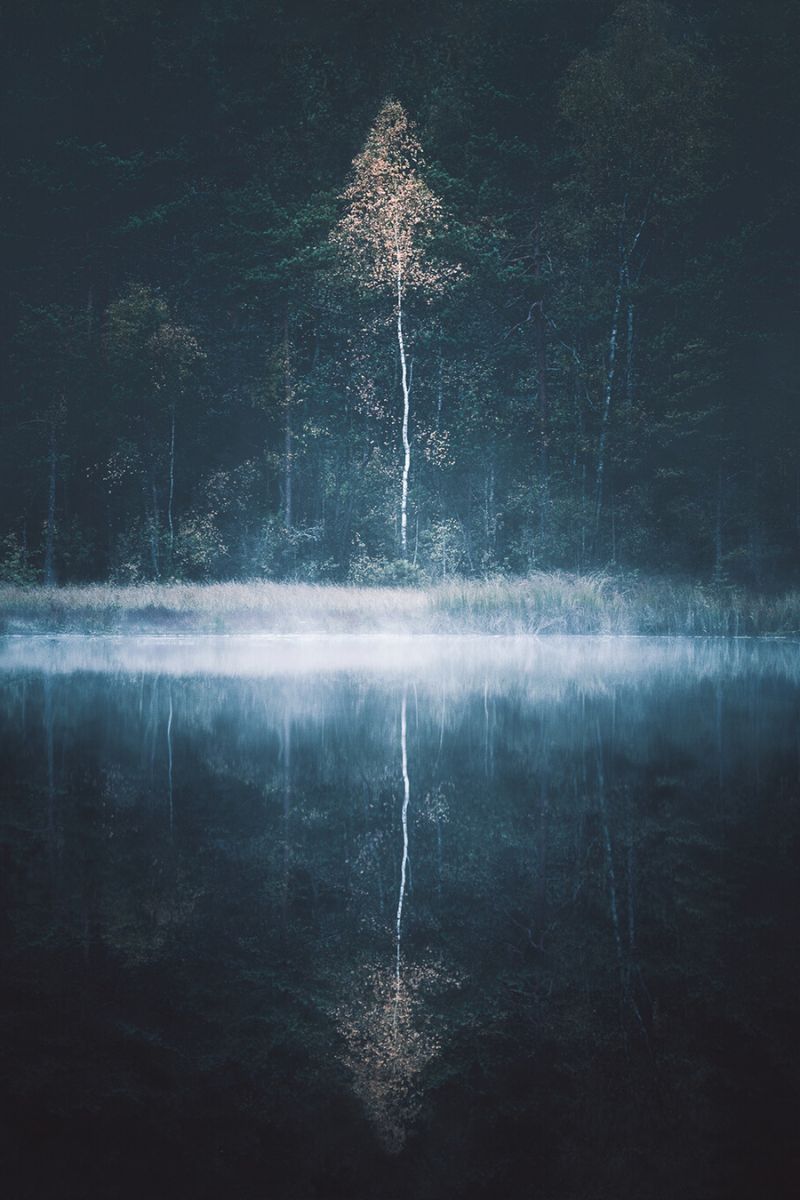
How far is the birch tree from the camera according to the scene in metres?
19.8

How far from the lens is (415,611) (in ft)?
48.5

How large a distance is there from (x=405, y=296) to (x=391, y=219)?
1644 mm

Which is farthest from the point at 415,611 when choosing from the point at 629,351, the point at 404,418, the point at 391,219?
the point at 391,219

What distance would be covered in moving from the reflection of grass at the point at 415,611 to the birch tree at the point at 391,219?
19.1 ft

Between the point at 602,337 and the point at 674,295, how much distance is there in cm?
169

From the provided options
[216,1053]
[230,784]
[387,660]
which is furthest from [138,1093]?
[387,660]

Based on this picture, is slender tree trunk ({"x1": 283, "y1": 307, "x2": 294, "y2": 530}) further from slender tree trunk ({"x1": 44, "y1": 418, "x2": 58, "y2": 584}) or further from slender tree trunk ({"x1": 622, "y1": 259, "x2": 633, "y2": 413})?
slender tree trunk ({"x1": 622, "y1": 259, "x2": 633, "y2": 413})

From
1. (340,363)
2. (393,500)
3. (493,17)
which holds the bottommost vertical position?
(393,500)

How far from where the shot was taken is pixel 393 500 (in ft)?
71.9

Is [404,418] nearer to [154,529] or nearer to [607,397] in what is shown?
[607,397]

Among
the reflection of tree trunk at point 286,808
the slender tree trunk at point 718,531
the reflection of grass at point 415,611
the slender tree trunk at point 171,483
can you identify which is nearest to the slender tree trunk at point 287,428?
the slender tree trunk at point 171,483

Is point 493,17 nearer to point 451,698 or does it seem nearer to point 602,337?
point 602,337

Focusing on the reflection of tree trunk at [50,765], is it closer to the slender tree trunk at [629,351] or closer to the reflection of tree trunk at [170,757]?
the reflection of tree trunk at [170,757]

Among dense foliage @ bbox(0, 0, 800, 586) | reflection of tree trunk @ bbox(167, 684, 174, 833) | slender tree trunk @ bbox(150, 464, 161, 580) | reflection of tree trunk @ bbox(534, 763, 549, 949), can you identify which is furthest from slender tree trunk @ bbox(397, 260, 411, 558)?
reflection of tree trunk @ bbox(534, 763, 549, 949)
